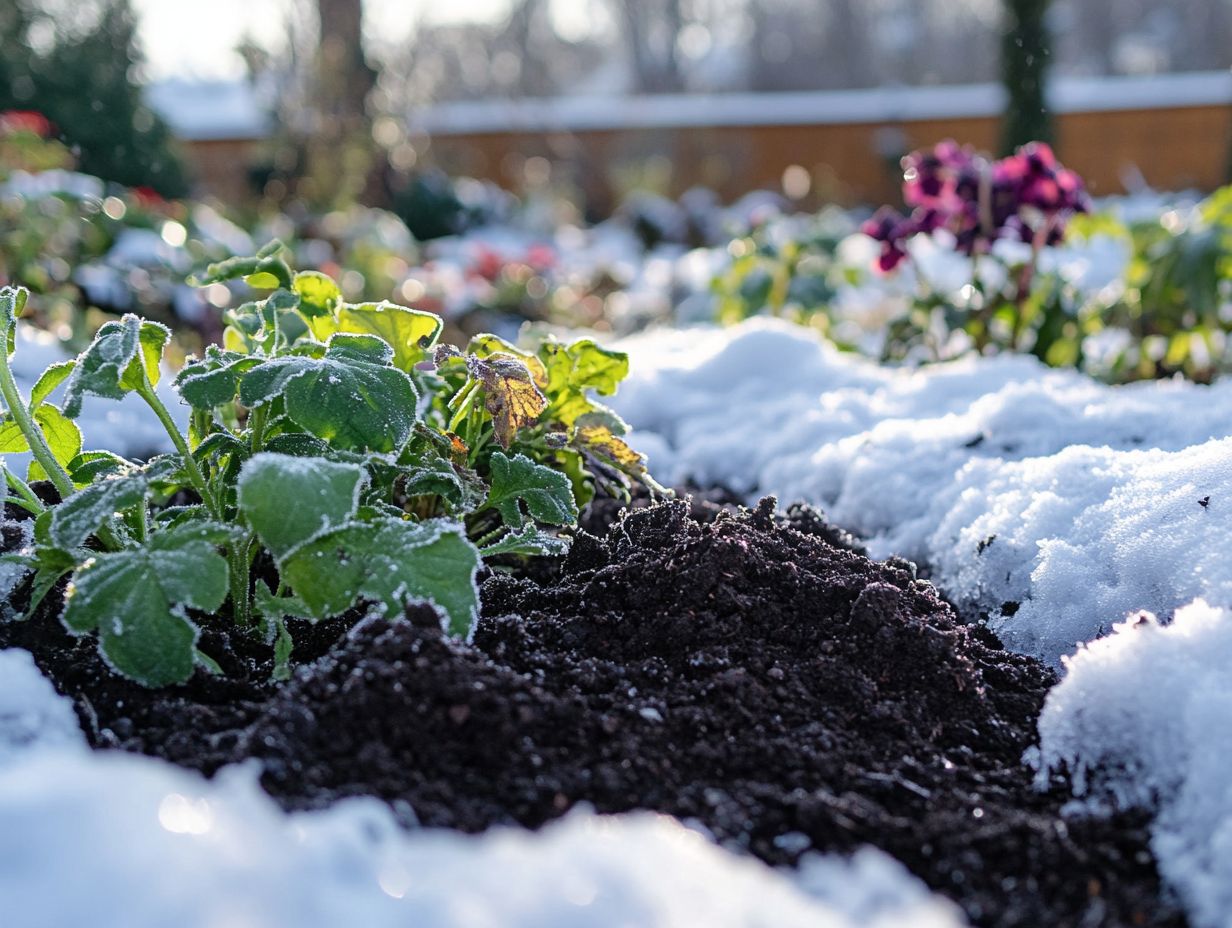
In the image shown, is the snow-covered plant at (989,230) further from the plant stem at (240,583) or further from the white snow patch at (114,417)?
the plant stem at (240,583)

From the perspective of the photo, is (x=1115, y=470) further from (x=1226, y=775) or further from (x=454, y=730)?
(x=454, y=730)

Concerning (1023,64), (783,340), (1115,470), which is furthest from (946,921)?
(1023,64)

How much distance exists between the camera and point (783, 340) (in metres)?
2.94

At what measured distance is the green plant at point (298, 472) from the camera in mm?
1210

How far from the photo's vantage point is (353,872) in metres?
0.85

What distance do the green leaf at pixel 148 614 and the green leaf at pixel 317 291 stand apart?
2.18 ft

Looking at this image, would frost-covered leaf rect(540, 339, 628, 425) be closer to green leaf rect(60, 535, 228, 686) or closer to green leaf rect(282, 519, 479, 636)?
green leaf rect(282, 519, 479, 636)

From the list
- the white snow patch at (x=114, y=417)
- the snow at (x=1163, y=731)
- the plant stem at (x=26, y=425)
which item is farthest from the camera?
the white snow patch at (x=114, y=417)

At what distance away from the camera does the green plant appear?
3.97ft

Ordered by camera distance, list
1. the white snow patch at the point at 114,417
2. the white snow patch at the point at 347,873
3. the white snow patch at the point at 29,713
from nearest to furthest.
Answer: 1. the white snow patch at the point at 347,873
2. the white snow patch at the point at 29,713
3. the white snow patch at the point at 114,417

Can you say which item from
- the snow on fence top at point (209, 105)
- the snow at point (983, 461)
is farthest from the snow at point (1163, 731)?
the snow on fence top at point (209, 105)

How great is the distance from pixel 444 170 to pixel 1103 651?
594 inches

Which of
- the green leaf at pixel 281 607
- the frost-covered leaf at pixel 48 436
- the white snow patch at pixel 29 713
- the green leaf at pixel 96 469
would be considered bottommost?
the white snow patch at pixel 29 713

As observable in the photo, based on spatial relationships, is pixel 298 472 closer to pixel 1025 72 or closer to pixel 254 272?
pixel 254 272
